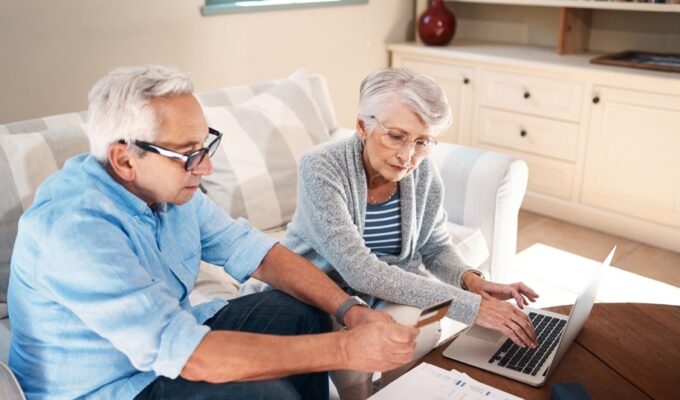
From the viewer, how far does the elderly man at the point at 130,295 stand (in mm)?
1064

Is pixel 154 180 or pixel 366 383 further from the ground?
pixel 154 180

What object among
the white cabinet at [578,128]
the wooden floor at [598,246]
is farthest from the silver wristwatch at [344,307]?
the white cabinet at [578,128]

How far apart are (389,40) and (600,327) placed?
8.94 feet

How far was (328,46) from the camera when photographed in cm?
355

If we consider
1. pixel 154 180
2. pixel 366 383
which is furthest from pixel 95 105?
pixel 366 383

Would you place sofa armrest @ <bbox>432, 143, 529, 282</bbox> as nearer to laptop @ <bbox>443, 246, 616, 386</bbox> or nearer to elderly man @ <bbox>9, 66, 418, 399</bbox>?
laptop @ <bbox>443, 246, 616, 386</bbox>

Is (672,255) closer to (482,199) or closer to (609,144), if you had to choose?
(609,144)

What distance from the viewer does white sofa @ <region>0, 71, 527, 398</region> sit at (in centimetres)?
203

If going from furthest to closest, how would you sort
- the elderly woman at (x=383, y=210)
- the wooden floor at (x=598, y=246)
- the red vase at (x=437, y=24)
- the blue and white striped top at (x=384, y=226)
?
the red vase at (x=437, y=24), the wooden floor at (x=598, y=246), the blue and white striped top at (x=384, y=226), the elderly woman at (x=383, y=210)

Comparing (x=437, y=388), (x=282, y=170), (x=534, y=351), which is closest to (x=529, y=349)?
(x=534, y=351)

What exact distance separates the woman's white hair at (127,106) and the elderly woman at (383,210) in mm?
544

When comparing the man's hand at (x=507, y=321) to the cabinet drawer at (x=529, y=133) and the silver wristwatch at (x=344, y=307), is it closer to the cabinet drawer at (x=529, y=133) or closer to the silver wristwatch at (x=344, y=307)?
the silver wristwatch at (x=344, y=307)

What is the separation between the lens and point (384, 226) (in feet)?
5.73

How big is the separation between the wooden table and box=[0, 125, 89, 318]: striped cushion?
3.39 ft
